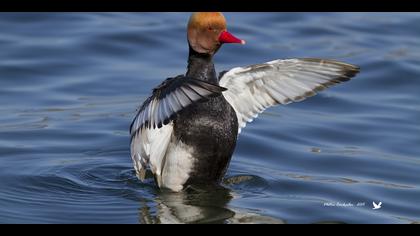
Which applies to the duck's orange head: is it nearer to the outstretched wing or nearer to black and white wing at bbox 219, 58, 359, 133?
black and white wing at bbox 219, 58, 359, 133

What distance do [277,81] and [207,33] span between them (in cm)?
83

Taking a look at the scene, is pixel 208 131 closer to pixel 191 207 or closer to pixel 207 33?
pixel 191 207

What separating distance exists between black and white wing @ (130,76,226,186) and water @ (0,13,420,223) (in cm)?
30

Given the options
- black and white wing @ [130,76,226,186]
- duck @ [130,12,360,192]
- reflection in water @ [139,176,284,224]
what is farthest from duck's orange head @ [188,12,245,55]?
reflection in water @ [139,176,284,224]

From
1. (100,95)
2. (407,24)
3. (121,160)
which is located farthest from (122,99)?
(407,24)

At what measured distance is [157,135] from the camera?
6.99 metres

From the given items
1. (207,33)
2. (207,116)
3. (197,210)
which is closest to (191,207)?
(197,210)

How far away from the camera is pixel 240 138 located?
9000 millimetres

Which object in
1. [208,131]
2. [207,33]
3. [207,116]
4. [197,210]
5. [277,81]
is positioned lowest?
[197,210]

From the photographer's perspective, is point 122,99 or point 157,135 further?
point 122,99

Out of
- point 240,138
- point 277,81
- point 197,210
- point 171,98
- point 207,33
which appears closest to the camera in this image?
point 171,98

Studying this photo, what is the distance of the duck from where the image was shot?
6863 millimetres
